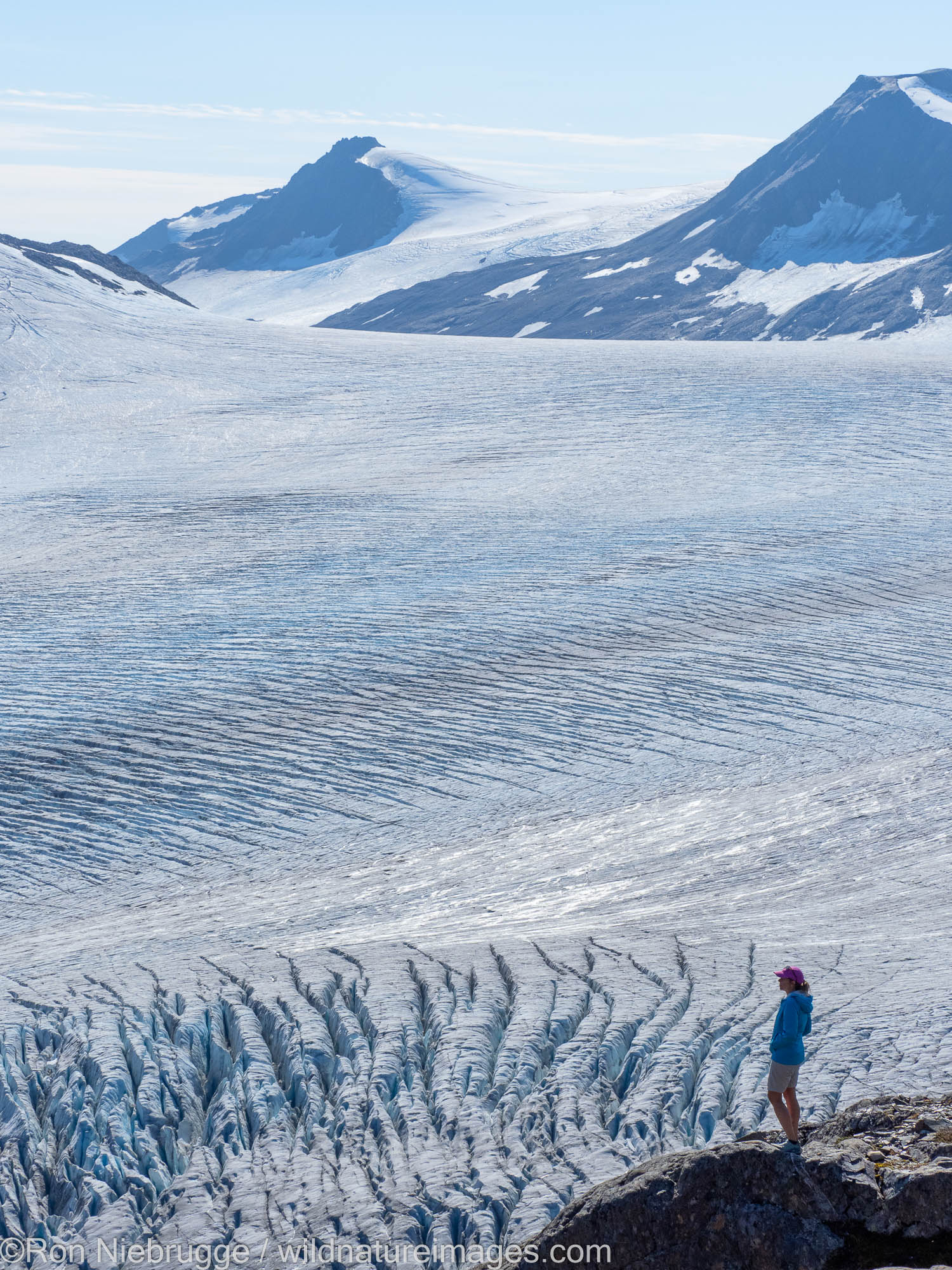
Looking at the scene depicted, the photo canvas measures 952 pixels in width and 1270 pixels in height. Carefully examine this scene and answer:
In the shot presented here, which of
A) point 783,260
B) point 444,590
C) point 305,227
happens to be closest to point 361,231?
point 305,227

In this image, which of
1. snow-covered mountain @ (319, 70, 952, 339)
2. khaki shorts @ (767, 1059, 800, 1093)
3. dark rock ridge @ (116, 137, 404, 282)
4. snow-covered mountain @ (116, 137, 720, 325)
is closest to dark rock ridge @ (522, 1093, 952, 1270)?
khaki shorts @ (767, 1059, 800, 1093)

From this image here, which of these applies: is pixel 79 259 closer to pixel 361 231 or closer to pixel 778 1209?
pixel 778 1209

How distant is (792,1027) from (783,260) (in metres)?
92.4

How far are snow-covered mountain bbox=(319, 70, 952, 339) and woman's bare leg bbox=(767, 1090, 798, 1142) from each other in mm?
69517

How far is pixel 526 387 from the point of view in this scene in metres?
26.7

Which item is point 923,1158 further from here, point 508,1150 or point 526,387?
point 526,387

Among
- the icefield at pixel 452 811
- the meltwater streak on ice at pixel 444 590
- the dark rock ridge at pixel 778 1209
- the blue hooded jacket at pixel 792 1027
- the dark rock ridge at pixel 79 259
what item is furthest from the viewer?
the dark rock ridge at pixel 79 259

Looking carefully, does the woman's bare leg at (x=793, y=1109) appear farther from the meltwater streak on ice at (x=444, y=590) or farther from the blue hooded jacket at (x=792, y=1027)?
the meltwater streak on ice at (x=444, y=590)

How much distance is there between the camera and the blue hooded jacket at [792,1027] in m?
5.02

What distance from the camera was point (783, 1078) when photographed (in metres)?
4.99

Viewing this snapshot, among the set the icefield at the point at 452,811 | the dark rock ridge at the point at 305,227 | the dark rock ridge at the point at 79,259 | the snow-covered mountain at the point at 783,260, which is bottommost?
the icefield at the point at 452,811

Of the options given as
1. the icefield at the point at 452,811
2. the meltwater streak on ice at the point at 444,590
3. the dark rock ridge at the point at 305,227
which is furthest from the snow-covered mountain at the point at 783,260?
the icefield at the point at 452,811

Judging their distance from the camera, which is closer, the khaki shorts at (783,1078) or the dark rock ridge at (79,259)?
the khaki shorts at (783,1078)

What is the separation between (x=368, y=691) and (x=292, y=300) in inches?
4320
